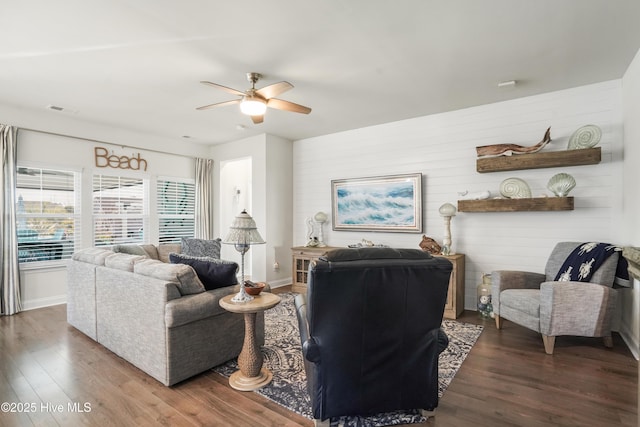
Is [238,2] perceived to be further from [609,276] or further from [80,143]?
[80,143]

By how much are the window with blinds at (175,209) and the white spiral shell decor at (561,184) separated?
5.87 m

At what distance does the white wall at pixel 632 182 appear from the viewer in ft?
9.37

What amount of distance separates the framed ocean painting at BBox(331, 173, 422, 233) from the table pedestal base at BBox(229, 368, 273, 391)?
3.05 meters

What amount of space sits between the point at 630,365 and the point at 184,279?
370 centimetres

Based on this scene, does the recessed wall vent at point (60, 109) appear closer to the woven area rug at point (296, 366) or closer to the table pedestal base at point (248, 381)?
the woven area rug at point (296, 366)

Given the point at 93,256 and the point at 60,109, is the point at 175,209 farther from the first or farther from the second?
the point at 93,256

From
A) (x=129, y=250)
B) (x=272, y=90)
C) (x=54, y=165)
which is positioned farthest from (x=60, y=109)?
(x=272, y=90)

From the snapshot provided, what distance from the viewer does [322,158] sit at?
18.9 ft

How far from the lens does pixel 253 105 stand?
322cm

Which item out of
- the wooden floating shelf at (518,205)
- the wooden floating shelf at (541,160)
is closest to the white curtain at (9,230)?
the wooden floating shelf at (518,205)

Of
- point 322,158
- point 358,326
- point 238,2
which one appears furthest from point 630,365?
point 322,158

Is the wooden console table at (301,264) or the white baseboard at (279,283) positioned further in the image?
the white baseboard at (279,283)

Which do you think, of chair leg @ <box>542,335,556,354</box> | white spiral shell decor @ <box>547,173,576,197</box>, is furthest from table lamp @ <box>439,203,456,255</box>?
chair leg @ <box>542,335,556,354</box>

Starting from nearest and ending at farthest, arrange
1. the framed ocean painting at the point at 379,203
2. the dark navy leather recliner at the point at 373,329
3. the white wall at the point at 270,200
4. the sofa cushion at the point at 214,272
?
1. the dark navy leather recliner at the point at 373,329
2. the sofa cushion at the point at 214,272
3. the framed ocean painting at the point at 379,203
4. the white wall at the point at 270,200
